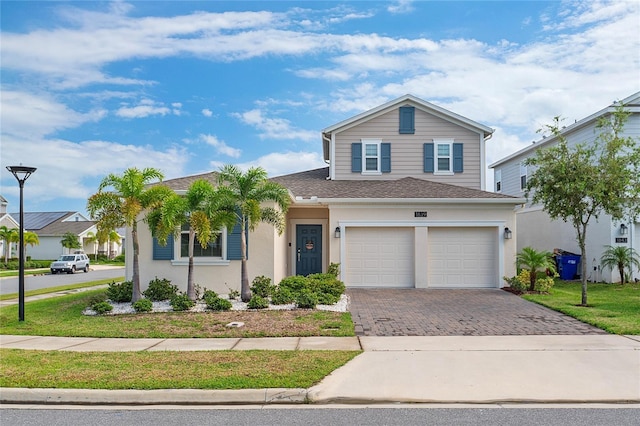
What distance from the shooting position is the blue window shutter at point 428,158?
19812 millimetres

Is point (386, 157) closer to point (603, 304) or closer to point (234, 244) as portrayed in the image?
point (234, 244)

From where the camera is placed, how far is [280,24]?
14383mm

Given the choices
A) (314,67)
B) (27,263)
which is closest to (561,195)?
(314,67)

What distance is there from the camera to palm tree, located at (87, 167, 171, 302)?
39.4 feet

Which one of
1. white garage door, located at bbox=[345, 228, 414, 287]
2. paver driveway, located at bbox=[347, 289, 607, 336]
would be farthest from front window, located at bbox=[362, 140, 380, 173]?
paver driveway, located at bbox=[347, 289, 607, 336]

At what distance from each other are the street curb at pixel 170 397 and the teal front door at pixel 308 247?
12423 millimetres

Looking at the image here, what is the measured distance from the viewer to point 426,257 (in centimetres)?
1655

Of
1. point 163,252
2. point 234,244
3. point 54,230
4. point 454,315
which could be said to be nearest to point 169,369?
point 454,315

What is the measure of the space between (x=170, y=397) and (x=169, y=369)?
0.99 m

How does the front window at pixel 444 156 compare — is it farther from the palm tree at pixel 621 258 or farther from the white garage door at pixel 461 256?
the palm tree at pixel 621 258

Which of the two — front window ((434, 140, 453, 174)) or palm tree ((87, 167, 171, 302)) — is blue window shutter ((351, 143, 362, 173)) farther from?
palm tree ((87, 167, 171, 302))

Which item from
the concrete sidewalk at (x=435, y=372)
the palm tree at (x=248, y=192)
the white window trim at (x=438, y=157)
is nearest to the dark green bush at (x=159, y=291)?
the palm tree at (x=248, y=192)

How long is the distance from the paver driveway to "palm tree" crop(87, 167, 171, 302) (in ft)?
19.6

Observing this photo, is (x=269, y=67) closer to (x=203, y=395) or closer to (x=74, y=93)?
(x=74, y=93)
